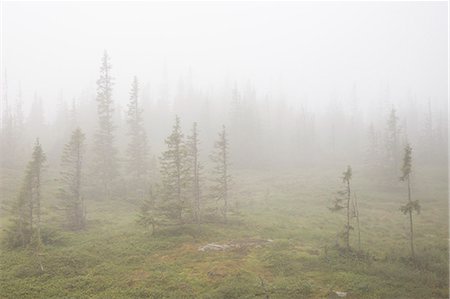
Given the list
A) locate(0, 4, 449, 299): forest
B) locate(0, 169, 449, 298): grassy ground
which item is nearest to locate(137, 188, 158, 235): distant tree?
locate(0, 4, 449, 299): forest

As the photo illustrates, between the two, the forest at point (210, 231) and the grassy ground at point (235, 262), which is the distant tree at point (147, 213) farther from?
the grassy ground at point (235, 262)

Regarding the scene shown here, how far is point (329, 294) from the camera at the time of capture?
58.4 ft

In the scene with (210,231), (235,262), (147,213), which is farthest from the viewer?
(210,231)

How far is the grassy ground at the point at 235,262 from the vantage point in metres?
18.2

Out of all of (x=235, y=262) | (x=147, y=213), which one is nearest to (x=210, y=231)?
(x=147, y=213)

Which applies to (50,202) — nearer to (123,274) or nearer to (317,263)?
(123,274)

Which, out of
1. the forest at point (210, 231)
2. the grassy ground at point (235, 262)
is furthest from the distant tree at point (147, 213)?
the grassy ground at point (235, 262)

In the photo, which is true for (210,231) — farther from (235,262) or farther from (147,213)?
(235,262)

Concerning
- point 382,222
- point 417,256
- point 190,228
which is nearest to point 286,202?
point 382,222

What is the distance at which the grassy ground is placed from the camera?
716 inches

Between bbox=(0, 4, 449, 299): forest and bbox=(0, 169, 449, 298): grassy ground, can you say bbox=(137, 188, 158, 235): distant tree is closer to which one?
bbox=(0, 4, 449, 299): forest

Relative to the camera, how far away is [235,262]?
22.3 metres

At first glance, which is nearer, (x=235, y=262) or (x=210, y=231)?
(x=235, y=262)

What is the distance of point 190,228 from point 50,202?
2020 centimetres
